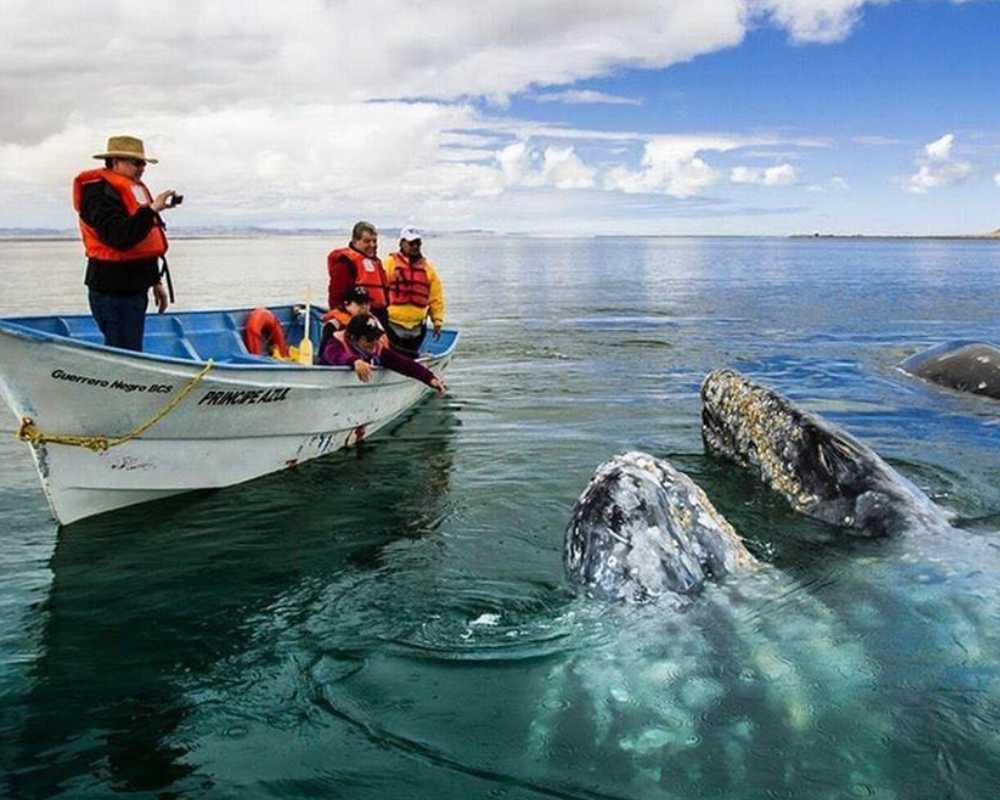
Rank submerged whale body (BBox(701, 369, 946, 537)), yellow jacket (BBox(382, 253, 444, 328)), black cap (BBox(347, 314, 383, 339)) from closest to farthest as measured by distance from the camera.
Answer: submerged whale body (BBox(701, 369, 946, 537)), black cap (BBox(347, 314, 383, 339)), yellow jacket (BBox(382, 253, 444, 328))

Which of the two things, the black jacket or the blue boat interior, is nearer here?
the black jacket

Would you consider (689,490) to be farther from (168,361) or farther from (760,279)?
(760,279)

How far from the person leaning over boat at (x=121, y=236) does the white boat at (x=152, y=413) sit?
0.39 m

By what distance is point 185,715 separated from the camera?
512 cm

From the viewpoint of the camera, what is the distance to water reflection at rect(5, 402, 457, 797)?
4781 millimetres

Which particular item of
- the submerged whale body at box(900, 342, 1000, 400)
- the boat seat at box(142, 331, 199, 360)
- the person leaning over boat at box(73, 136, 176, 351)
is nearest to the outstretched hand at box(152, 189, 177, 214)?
the person leaning over boat at box(73, 136, 176, 351)

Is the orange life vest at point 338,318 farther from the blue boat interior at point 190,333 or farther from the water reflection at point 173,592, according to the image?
the water reflection at point 173,592

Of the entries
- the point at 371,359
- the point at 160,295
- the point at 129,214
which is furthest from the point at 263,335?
the point at 129,214

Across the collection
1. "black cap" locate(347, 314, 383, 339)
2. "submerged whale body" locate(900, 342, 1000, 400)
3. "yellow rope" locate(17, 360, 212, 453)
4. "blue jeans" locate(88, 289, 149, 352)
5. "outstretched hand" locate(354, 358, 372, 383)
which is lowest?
"submerged whale body" locate(900, 342, 1000, 400)

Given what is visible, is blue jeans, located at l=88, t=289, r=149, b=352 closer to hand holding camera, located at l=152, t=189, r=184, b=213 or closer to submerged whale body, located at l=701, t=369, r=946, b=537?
hand holding camera, located at l=152, t=189, r=184, b=213

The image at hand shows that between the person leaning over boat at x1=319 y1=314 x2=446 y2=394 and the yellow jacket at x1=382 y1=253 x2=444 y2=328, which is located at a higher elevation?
the yellow jacket at x1=382 y1=253 x2=444 y2=328

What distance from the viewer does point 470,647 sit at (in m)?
5.88

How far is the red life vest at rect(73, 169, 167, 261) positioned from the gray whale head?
4738 millimetres

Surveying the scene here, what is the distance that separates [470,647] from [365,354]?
584 centimetres
